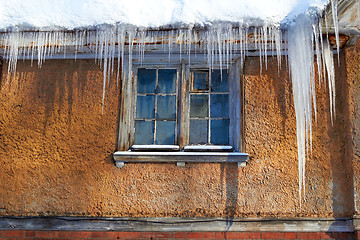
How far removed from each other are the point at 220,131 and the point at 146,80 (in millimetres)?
1200

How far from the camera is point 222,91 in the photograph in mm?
4055

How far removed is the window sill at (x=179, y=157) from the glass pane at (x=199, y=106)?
567 mm

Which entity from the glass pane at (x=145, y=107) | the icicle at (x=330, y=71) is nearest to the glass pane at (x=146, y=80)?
the glass pane at (x=145, y=107)

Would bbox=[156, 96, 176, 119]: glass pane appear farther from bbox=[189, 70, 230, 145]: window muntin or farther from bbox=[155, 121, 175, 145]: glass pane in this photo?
bbox=[189, 70, 230, 145]: window muntin

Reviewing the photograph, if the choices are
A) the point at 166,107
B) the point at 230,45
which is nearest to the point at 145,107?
the point at 166,107

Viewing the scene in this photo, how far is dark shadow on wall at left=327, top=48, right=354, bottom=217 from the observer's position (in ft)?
11.8

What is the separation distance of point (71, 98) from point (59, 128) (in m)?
0.41

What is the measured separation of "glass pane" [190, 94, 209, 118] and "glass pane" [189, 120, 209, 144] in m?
0.09

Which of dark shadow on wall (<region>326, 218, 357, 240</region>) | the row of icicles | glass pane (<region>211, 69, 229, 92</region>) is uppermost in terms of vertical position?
the row of icicles

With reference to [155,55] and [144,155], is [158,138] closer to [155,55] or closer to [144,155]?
[144,155]

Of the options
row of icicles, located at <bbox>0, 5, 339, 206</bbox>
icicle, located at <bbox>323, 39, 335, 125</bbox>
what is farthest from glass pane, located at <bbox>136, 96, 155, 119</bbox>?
icicle, located at <bbox>323, 39, 335, 125</bbox>

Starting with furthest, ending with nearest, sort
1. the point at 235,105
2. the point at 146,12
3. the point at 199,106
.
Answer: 1. the point at 199,106
2. the point at 235,105
3. the point at 146,12

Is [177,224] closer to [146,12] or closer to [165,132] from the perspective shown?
[165,132]

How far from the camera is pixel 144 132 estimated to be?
4.03 metres
